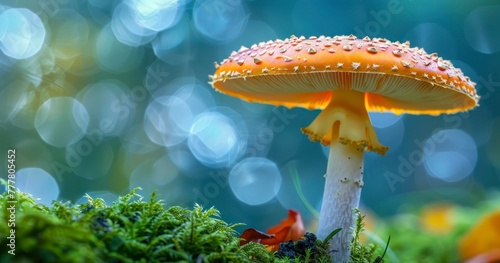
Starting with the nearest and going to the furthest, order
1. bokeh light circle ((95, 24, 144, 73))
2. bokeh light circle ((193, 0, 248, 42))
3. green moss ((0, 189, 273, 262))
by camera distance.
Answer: green moss ((0, 189, 273, 262)), bokeh light circle ((95, 24, 144, 73)), bokeh light circle ((193, 0, 248, 42))

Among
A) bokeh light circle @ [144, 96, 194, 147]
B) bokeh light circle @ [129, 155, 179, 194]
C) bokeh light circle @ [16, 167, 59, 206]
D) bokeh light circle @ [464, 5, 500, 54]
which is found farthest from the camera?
bokeh light circle @ [144, 96, 194, 147]

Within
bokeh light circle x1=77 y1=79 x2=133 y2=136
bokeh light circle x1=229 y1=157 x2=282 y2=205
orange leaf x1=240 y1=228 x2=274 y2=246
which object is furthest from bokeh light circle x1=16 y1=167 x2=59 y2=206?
orange leaf x1=240 y1=228 x2=274 y2=246

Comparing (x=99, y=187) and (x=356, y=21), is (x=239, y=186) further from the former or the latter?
(x=356, y=21)

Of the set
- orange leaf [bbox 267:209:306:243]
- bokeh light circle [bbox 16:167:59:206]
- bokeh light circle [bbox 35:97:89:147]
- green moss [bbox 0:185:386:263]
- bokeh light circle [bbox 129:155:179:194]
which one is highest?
bokeh light circle [bbox 129:155:179:194]

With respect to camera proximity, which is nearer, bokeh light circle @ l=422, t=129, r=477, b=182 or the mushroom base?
the mushroom base

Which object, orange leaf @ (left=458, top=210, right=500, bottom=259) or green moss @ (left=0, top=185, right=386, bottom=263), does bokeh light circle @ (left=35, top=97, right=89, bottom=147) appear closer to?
green moss @ (left=0, top=185, right=386, bottom=263)

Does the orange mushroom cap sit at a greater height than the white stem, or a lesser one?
greater

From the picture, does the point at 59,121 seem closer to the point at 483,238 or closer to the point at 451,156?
the point at 483,238
